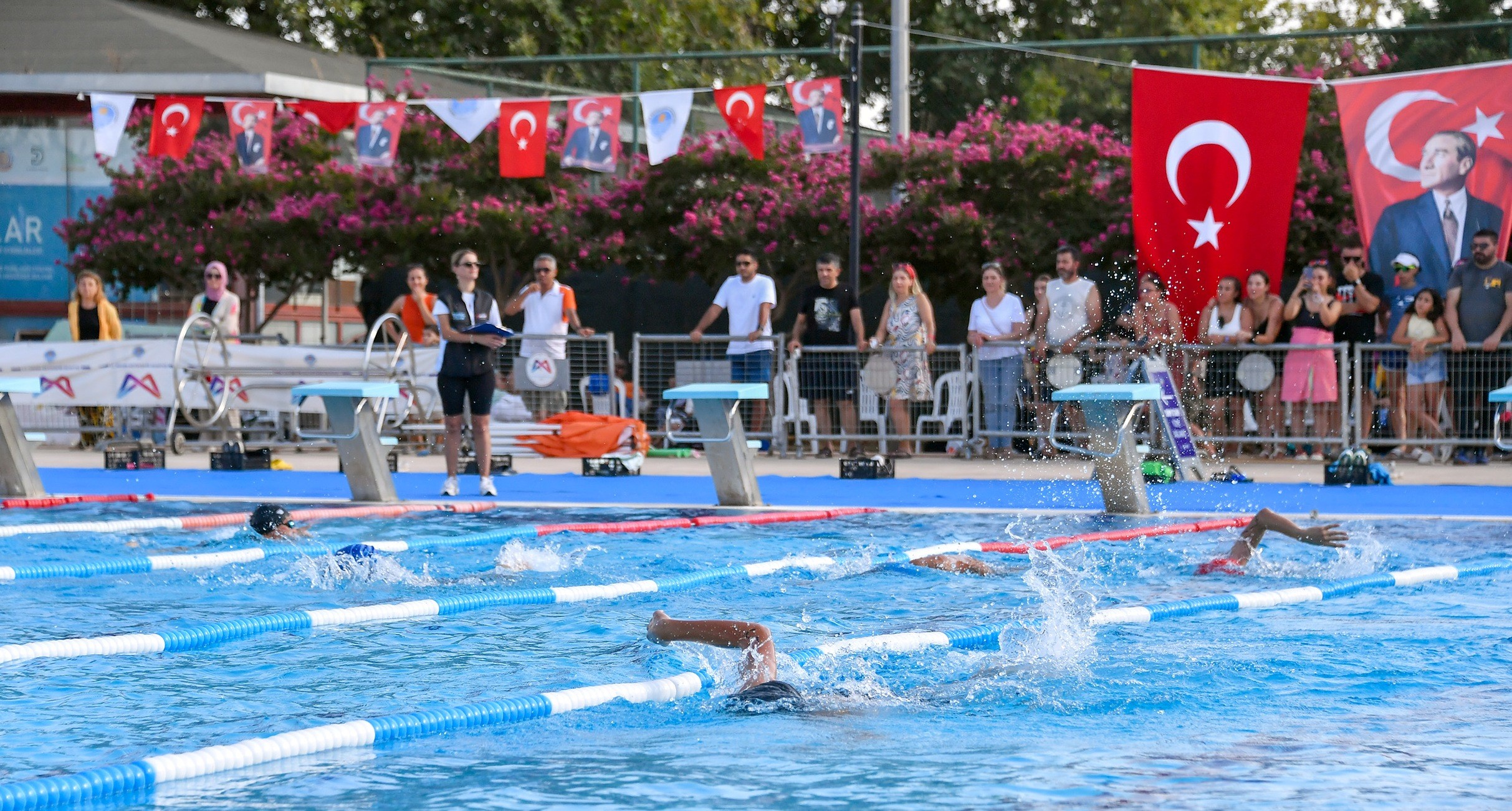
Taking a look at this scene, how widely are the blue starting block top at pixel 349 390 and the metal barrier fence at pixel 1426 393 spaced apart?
7.38 meters

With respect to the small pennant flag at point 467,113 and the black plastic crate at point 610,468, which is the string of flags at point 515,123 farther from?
the black plastic crate at point 610,468

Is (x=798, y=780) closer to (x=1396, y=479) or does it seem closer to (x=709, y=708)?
(x=709, y=708)

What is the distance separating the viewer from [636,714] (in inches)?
207

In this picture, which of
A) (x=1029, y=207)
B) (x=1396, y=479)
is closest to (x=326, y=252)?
(x=1029, y=207)

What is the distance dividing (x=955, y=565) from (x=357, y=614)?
292cm

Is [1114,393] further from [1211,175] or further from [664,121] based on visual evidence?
[664,121]

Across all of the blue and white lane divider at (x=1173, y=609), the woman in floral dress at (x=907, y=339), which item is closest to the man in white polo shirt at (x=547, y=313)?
the woman in floral dress at (x=907, y=339)

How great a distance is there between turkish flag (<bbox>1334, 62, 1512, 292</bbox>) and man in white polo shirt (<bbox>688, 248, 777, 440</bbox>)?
5.17 meters

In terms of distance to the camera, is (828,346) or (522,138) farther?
(522,138)

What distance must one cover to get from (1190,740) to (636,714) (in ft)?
5.37

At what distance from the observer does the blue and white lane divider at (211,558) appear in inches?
328

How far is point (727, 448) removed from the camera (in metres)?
11.5

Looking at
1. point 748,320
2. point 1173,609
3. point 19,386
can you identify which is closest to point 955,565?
point 1173,609

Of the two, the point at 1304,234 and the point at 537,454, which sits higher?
the point at 1304,234
